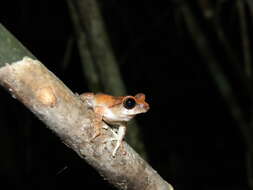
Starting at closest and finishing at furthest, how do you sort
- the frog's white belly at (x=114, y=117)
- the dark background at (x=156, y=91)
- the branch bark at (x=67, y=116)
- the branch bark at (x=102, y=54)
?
1. the branch bark at (x=67, y=116)
2. the frog's white belly at (x=114, y=117)
3. the branch bark at (x=102, y=54)
4. the dark background at (x=156, y=91)

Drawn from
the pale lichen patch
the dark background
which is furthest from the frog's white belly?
the dark background

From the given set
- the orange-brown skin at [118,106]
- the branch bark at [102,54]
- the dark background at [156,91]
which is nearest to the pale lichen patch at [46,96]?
the orange-brown skin at [118,106]

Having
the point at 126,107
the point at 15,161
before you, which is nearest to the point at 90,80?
the point at 126,107

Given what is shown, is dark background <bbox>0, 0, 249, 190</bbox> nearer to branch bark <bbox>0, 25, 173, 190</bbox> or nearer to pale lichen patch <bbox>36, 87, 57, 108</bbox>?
branch bark <bbox>0, 25, 173, 190</bbox>

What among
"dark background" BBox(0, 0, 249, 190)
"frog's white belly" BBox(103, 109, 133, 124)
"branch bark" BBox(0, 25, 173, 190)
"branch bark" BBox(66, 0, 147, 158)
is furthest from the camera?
"dark background" BBox(0, 0, 249, 190)

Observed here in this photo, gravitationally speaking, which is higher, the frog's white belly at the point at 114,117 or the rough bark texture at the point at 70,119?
the rough bark texture at the point at 70,119

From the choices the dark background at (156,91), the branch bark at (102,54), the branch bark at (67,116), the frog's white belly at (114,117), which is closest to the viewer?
the branch bark at (67,116)

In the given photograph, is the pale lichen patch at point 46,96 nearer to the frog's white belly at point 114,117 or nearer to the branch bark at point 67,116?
the branch bark at point 67,116
